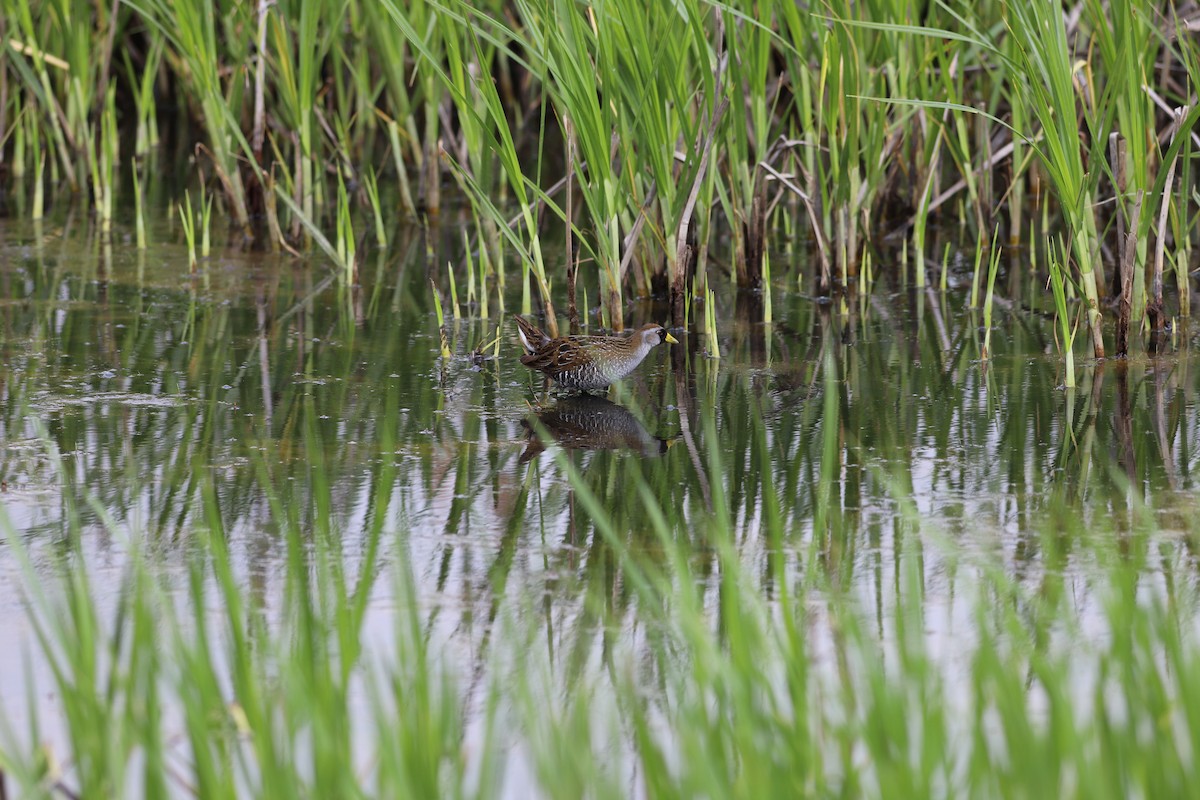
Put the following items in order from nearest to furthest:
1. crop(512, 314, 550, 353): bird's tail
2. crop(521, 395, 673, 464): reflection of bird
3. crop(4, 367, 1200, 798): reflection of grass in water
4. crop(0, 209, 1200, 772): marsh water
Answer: crop(4, 367, 1200, 798): reflection of grass in water
crop(0, 209, 1200, 772): marsh water
crop(521, 395, 673, 464): reflection of bird
crop(512, 314, 550, 353): bird's tail

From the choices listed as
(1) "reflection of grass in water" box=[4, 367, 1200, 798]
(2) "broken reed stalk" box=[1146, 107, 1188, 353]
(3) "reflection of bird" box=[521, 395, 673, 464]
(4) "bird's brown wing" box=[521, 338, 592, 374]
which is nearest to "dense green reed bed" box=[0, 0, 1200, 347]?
(2) "broken reed stalk" box=[1146, 107, 1188, 353]

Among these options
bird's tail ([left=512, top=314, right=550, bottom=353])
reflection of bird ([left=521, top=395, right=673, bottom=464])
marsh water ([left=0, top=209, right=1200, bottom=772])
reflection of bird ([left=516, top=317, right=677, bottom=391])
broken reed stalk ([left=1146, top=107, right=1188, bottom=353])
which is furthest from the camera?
bird's tail ([left=512, top=314, right=550, bottom=353])

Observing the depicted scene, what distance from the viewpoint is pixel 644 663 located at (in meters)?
3.53

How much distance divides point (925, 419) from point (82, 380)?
3099 mm

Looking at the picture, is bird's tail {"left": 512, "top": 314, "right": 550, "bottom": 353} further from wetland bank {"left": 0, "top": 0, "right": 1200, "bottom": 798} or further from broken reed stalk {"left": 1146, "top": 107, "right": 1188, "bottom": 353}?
broken reed stalk {"left": 1146, "top": 107, "right": 1188, "bottom": 353}

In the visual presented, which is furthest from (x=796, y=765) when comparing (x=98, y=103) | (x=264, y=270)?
(x=98, y=103)

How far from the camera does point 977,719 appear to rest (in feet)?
8.06

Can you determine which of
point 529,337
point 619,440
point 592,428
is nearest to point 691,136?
point 529,337

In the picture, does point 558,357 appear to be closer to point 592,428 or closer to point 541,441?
point 592,428

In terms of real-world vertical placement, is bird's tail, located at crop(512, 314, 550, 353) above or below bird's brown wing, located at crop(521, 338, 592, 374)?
above

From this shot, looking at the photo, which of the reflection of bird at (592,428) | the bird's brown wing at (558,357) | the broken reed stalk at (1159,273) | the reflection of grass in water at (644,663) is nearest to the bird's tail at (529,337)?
the bird's brown wing at (558,357)

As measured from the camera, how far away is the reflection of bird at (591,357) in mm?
5840

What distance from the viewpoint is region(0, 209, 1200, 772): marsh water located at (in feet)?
13.4

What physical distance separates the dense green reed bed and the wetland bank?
37mm
